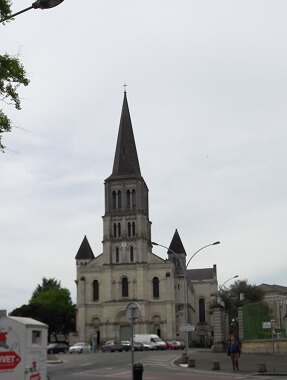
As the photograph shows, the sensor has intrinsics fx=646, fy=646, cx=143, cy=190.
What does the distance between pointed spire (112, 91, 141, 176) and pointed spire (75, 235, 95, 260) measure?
16536mm

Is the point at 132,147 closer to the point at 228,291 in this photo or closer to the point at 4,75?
the point at 228,291

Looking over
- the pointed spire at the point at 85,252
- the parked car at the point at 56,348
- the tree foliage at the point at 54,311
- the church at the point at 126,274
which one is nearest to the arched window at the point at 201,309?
the church at the point at 126,274

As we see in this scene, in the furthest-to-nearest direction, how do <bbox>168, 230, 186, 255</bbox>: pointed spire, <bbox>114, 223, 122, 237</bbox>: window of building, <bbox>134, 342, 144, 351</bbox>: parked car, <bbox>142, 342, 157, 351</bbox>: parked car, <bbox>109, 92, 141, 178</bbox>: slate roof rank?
<bbox>168, 230, 186, 255</bbox>: pointed spire < <bbox>109, 92, 141, 178</bbox>: slate roof < <bbox>114, 223, 122, 237</bbox>: window of building < <bbox>142, 342, 157, 351</bbox>: parked car < <bbox>134, 342, 144, 351</bbox>: parked car

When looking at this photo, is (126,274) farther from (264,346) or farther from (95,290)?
(264,346)

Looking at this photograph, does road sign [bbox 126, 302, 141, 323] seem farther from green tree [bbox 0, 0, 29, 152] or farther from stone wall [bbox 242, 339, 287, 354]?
stone wall [bbox 242, 339, 287, 354]

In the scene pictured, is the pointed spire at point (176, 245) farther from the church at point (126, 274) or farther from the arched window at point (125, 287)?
the arched window at point (125, 287)

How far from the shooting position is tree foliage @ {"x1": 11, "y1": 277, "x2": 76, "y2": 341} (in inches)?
4392

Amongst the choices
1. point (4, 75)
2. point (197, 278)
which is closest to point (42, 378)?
point (4, 75)

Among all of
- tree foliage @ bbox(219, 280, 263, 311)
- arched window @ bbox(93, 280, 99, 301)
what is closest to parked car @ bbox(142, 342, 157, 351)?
tree foliage @ bbox(219, 280, 263, 311)

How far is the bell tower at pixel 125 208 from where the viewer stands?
10112 cm

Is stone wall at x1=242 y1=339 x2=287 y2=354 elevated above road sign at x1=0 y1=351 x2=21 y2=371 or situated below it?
below

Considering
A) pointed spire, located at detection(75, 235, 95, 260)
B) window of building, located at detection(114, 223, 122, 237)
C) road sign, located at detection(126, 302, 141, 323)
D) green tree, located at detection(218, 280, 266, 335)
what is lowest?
road sign, located at detection(126, 302, 141, 323)

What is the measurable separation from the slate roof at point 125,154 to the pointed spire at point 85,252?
16.5 meters

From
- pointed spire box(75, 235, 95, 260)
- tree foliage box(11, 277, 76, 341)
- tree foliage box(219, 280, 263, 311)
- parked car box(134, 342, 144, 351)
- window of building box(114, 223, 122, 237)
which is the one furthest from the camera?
pointed spire box(75, 235, 95, 260)
